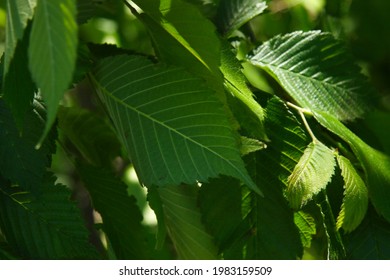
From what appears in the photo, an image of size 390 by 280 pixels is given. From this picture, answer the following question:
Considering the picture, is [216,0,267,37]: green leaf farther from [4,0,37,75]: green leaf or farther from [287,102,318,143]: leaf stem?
[4,0,37,75]: green leaf

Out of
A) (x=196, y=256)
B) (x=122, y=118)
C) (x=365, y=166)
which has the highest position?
(x=122, y=118)

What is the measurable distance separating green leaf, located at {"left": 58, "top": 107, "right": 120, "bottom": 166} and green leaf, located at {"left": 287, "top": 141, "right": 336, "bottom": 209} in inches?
16.0

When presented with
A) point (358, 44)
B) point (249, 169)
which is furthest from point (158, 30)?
point (358, 44)

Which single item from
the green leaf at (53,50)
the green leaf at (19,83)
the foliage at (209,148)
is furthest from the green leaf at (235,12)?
the green leaf at (53,50)

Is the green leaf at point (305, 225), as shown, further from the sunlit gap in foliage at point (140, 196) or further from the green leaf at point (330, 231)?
the sunlit gap in foliage at point (140, 196)

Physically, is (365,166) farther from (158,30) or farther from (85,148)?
(85,148)

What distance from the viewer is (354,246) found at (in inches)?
35.5

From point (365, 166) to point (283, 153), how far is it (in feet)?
0.33

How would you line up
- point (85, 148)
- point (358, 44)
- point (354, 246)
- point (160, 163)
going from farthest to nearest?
point (358, 44) → point (85, 148) → point (354, 246) → point (160, 163)

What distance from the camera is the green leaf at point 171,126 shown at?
2.53ft

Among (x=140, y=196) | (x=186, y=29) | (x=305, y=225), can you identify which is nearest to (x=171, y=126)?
(x=186, y=29)

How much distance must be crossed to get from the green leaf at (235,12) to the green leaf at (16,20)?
44 centimetres

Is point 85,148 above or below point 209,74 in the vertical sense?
below

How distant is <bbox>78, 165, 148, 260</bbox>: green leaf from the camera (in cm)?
96
